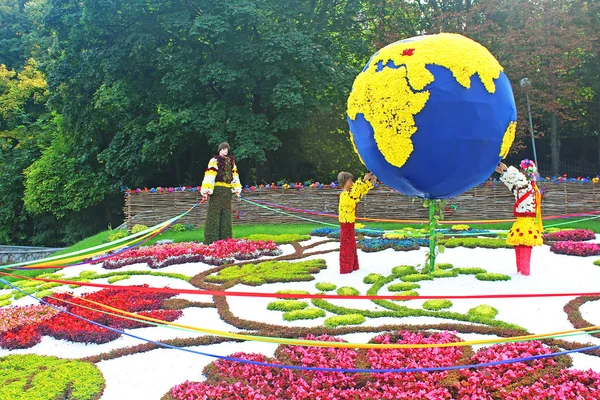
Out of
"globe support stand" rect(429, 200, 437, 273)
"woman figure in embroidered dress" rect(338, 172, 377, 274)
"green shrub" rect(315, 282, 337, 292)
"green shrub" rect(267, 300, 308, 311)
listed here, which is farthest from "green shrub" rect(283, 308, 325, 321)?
"globe support stand" rect(429, 200, 437, 273)

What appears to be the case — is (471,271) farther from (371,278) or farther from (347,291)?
(347,291)

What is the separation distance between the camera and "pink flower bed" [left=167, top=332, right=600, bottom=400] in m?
4.50

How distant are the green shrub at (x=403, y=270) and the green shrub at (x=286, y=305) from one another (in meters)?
2.12

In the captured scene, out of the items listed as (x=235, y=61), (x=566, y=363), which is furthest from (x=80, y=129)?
(x=566, y=363)

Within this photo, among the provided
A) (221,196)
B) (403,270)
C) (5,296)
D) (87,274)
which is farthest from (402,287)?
(5,296)

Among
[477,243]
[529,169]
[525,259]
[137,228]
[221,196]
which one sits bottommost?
[477,243]

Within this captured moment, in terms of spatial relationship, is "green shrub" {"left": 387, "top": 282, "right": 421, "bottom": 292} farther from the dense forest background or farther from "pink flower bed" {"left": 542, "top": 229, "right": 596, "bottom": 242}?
the dense forest background

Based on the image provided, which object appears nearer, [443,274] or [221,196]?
[443,274]

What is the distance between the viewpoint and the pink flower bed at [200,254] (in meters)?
11.2

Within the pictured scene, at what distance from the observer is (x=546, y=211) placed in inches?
671

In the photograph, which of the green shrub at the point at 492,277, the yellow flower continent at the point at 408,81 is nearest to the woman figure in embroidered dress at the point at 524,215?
the green shrub at the point at 492,277

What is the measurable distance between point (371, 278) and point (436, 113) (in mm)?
2924

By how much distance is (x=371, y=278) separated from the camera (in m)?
8.63

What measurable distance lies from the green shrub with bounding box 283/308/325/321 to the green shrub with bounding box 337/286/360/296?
831mm
